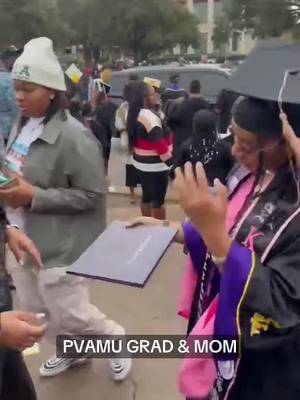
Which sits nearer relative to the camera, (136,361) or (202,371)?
(202,371)

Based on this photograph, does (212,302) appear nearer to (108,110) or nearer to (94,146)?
(94,146)

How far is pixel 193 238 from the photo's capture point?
228 centimetres

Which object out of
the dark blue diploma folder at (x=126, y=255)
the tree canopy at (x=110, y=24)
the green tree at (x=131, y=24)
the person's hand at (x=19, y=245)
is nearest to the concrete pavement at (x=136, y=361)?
the dark blue diploma folder at (x=126, y=255)

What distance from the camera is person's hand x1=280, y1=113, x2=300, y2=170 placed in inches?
73.9

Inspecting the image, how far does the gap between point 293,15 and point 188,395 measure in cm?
4360

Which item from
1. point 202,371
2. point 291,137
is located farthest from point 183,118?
point 291,137

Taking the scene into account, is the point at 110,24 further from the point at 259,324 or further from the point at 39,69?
the point at 259,324

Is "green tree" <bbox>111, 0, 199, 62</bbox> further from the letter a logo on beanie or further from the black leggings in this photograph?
the letter a logo on beanie

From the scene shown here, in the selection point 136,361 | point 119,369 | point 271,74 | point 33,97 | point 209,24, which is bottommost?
point 209,24

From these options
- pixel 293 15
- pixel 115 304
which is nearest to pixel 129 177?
pixel 115 304

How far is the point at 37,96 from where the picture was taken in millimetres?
3232

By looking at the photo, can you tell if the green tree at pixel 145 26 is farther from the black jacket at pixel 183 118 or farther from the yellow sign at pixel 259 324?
the yellow sign at pixel 259 324

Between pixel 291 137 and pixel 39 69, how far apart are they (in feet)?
5.57

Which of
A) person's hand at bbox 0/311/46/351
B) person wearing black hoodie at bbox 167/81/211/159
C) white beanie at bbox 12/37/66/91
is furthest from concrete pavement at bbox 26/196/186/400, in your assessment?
person wearing black hoodie at bbox 167/81/211/159
